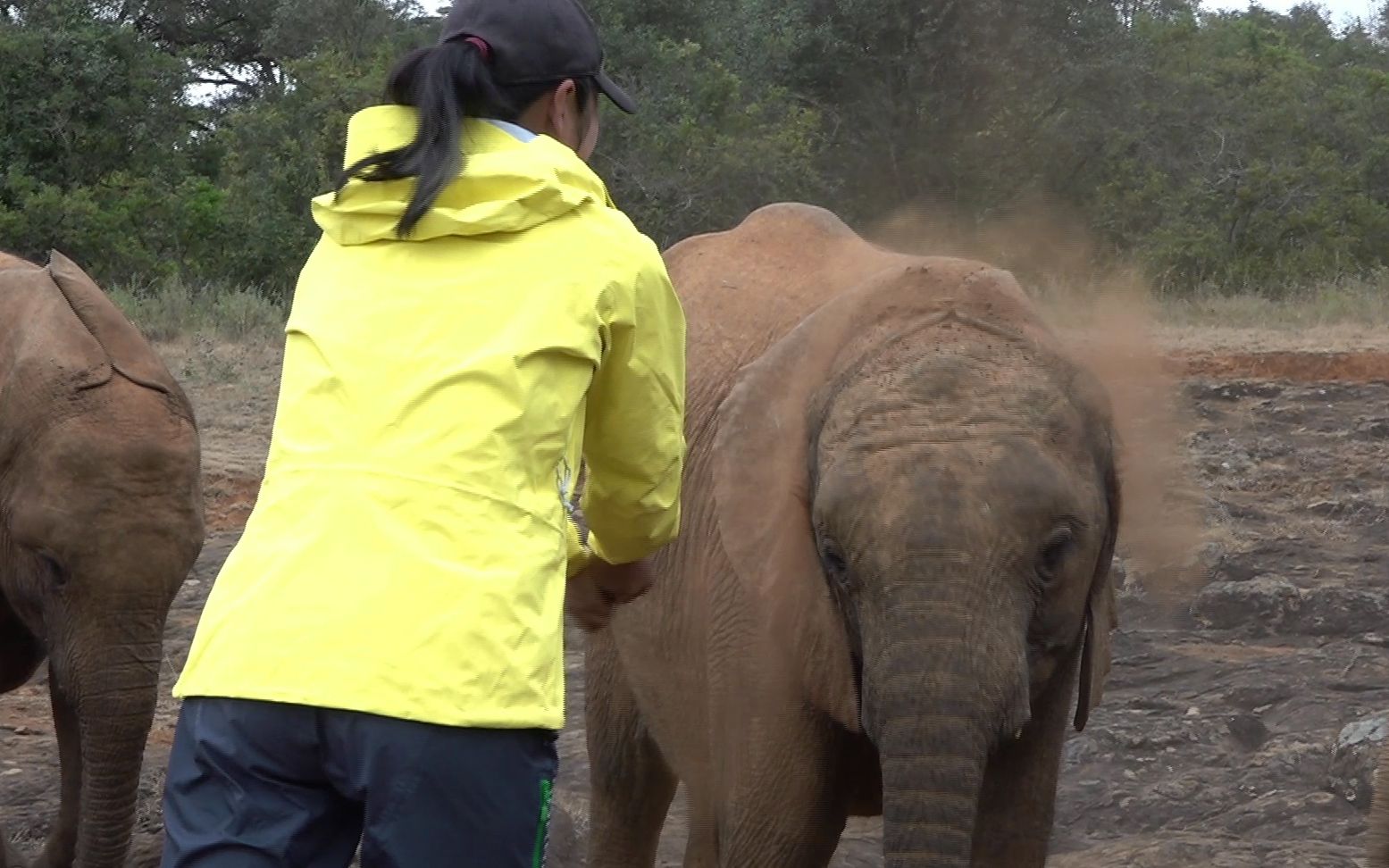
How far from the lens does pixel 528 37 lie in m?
2.38

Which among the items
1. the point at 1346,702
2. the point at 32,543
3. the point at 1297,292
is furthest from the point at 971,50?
the point at 32,543

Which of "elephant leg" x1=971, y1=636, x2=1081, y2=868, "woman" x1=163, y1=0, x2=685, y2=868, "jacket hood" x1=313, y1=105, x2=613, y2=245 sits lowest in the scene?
"elephant leg" x1=971, y1=636, x2=1081, y2=868

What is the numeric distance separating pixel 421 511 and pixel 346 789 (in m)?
0.30

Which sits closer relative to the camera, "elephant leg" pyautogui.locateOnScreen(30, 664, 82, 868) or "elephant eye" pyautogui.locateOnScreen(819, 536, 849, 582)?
"elephant eye" pyautogui.locateOnScreen(819, 536, 849, 582)

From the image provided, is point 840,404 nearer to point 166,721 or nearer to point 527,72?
point 527,72

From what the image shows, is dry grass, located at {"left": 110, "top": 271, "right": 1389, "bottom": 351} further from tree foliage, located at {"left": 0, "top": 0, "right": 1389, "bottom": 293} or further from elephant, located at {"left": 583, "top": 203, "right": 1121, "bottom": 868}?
elephant, located at {"left": 583, "top": 203, "right": 1121, "bottom": 868}

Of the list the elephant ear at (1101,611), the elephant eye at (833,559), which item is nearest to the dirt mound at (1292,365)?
the elephant ear at (1101,611)

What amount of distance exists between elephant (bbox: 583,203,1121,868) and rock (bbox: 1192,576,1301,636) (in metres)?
4.06

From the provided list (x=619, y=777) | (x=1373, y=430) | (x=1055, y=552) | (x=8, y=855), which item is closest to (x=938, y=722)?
(x=1055, y=552)

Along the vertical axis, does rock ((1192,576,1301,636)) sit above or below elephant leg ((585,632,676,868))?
below

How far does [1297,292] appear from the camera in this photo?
58.2ft

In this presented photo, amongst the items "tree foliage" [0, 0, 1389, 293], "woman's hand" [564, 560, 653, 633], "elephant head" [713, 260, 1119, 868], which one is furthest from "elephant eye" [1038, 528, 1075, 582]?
"tree foliage" [0, 0, 1389, 293]

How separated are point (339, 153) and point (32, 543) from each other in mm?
13439

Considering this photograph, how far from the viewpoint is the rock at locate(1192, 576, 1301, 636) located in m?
Result: 7.66
